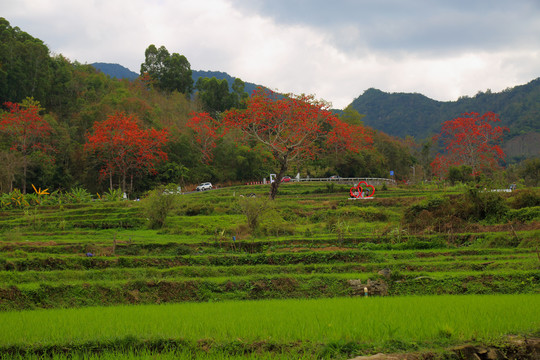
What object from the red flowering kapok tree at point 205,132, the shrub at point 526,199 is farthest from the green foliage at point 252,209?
the red flowering kapok tree at point 205,132

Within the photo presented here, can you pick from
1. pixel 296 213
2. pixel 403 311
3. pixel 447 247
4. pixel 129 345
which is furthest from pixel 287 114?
pixel 129 345

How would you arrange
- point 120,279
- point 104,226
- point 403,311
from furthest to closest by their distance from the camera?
point 104,226 < point 120,279 < point 403,311

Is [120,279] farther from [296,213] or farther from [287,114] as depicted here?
[287,114]

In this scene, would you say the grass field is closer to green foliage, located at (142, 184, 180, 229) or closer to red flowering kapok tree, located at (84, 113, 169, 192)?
green foliage, located at (142, 184, 180, 229)

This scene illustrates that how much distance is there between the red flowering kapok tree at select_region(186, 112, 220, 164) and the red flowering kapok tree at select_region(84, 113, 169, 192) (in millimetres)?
5465

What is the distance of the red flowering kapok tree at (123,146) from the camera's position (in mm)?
37062

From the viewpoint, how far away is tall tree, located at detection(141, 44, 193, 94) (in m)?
64.2

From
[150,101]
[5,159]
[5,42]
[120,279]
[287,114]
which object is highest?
[5,42]

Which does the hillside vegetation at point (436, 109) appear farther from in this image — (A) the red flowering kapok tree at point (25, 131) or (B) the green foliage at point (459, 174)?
(A) the red flowering kapok tree at point (25, 131)

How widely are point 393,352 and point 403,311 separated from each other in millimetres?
2679

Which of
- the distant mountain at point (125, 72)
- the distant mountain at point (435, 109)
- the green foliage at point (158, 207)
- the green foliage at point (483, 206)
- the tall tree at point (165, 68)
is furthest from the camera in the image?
the distant mountain at point (125, 72)

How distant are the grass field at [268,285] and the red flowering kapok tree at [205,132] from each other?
21477 millimetres

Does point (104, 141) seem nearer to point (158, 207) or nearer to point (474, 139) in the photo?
point (158, 207)

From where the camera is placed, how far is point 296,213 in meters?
26.2
